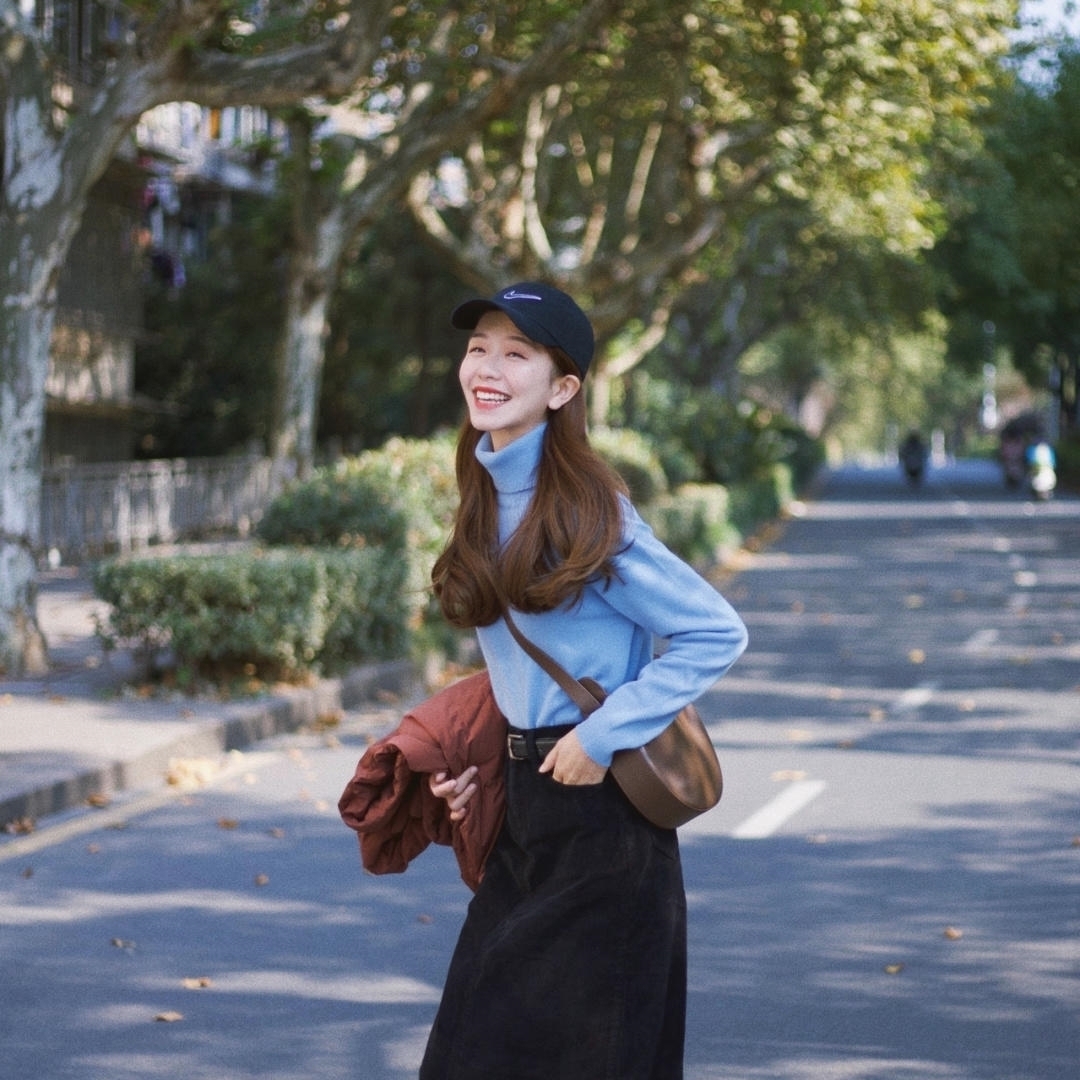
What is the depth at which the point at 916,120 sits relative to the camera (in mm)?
22859

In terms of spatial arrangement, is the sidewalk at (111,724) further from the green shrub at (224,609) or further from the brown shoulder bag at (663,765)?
the brown shoulder bag at (663,765)

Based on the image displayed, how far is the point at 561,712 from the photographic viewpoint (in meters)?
3.47

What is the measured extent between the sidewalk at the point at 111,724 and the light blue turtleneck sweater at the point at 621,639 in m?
5.06

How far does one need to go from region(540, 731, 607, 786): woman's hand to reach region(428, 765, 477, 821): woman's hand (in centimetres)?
25

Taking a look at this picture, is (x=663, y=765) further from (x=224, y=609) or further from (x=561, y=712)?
(x=224, y=609)

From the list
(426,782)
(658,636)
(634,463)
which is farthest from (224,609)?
(634,463)

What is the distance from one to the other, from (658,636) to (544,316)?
59cm

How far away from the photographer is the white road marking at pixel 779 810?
26.7ft

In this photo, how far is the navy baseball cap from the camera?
3.47 metres

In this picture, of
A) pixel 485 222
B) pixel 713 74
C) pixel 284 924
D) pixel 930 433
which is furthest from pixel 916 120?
pixel 930 433

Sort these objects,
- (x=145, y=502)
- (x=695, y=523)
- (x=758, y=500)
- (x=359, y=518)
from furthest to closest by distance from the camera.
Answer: (x=758, y=500) < (x=145, y=502) < (x=695, y=523) < (x=359, y=518)

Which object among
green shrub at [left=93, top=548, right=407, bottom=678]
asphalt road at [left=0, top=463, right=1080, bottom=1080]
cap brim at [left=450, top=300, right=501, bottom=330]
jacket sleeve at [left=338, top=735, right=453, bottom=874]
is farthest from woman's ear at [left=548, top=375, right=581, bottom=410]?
green shrub at [left=93, top=548, right=407, bottom=678]

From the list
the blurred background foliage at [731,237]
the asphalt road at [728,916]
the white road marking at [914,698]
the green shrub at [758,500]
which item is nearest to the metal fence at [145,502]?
the blurred background foliage at [731,237]

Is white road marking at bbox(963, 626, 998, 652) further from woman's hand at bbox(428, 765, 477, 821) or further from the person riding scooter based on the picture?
the person riding scooter
